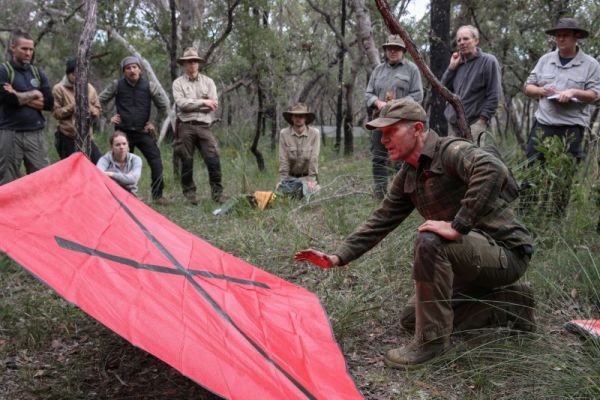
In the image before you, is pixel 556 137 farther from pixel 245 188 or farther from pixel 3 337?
pixel 3 337

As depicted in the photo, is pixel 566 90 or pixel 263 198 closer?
pixel 566 90

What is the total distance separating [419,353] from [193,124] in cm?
453

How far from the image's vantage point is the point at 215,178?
6.81m

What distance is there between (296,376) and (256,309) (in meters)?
0.62

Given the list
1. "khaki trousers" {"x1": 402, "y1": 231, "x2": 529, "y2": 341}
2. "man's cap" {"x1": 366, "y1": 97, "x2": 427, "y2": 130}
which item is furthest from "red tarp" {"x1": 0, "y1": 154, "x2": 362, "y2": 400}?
"man's cap" {"x1": 366, "y1": 97, "x2": 427, "y2": 130}

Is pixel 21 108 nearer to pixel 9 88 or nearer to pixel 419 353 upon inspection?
pixel 9 88

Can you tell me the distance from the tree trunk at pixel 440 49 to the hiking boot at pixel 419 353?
13.7 ft

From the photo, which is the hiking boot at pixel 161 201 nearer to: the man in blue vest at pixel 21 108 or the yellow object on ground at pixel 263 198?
the yellow object on ground at pixel 263 198

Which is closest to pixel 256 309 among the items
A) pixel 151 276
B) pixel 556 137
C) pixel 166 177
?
pixel 151 276

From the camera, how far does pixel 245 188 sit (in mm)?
A: 6719

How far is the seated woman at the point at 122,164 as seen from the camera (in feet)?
17.1

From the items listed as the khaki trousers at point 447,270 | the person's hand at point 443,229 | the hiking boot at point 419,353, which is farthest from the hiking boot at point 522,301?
the person's hand at point 443,229

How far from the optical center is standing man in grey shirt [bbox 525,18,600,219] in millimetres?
4520

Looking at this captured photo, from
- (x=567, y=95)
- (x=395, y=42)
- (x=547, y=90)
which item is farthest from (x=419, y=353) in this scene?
(x=395, y=42)
